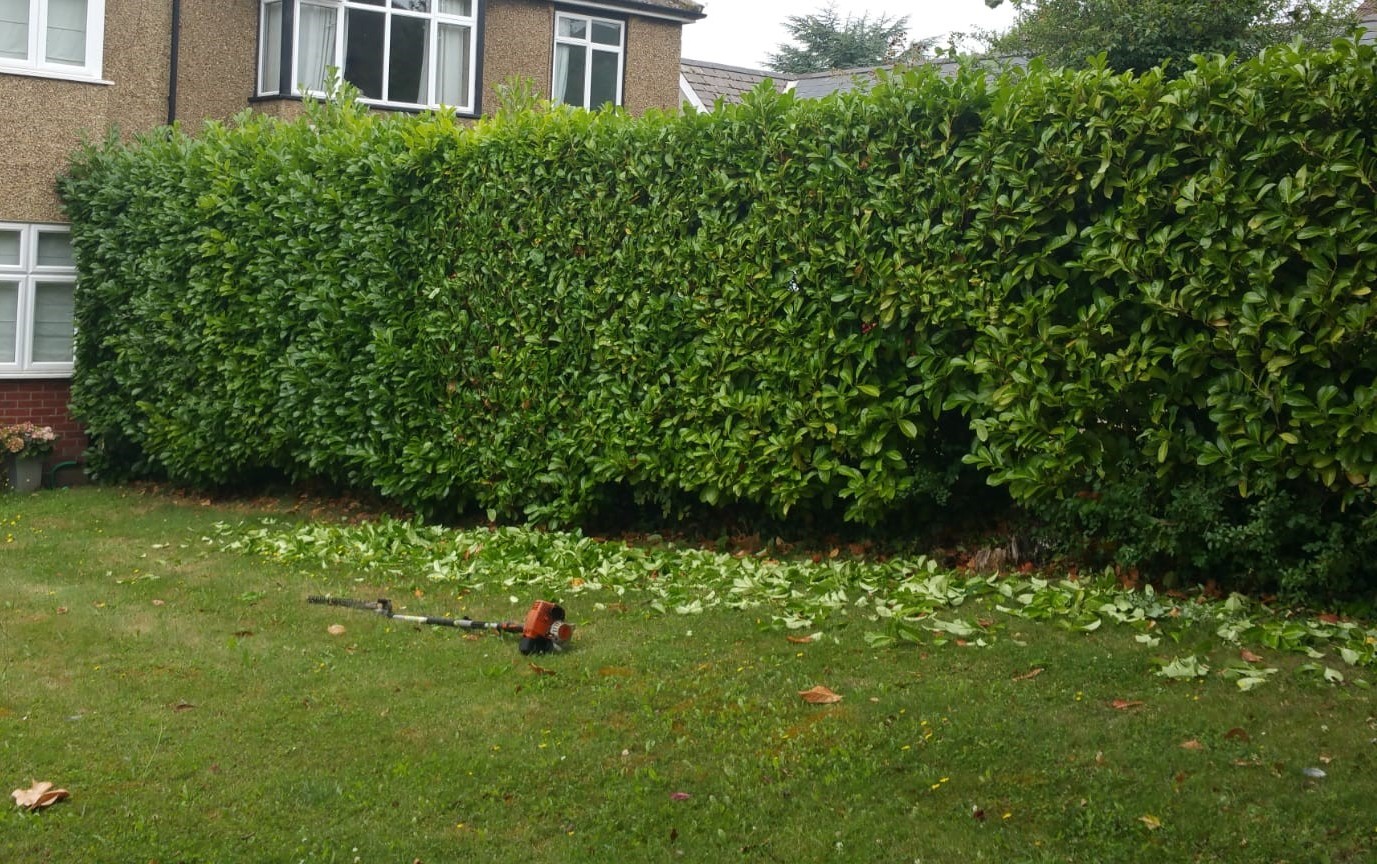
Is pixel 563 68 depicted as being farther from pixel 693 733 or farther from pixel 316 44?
pixel 693 733

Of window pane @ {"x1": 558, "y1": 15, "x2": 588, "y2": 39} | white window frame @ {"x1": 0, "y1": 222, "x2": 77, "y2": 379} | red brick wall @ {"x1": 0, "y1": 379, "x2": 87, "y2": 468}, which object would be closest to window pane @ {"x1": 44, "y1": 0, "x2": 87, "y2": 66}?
white window frame @ {"x1": 0, "y1": 222, "x2": 77, "y2": 379}

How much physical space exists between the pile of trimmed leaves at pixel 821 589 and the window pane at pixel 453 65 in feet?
34.1

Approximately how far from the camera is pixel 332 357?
12.2 meters

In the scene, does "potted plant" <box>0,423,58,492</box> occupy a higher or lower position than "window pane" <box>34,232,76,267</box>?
lower

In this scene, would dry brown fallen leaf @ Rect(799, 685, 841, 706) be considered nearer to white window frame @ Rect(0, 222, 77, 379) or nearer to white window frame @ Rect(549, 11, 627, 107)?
white window frame @ Rect(0, 222, 77, 379)

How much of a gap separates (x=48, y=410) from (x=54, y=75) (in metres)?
3.79

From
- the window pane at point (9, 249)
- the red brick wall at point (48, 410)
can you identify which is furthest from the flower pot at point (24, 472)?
the window pane at point (9, 249)

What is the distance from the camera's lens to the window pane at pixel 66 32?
15.9m

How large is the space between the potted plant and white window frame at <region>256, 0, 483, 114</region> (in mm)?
5568

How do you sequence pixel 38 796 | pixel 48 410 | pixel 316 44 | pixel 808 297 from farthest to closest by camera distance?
1. pixel 316 44
2. pixel 48 410
3. pixel 808 297
4. pixel 38 796

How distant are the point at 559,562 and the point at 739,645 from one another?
2.73 meters

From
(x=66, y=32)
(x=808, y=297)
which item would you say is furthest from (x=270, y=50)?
→ (x=808, y=297)

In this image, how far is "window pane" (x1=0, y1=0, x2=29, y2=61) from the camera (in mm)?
15602

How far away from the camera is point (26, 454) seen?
15.2 m
